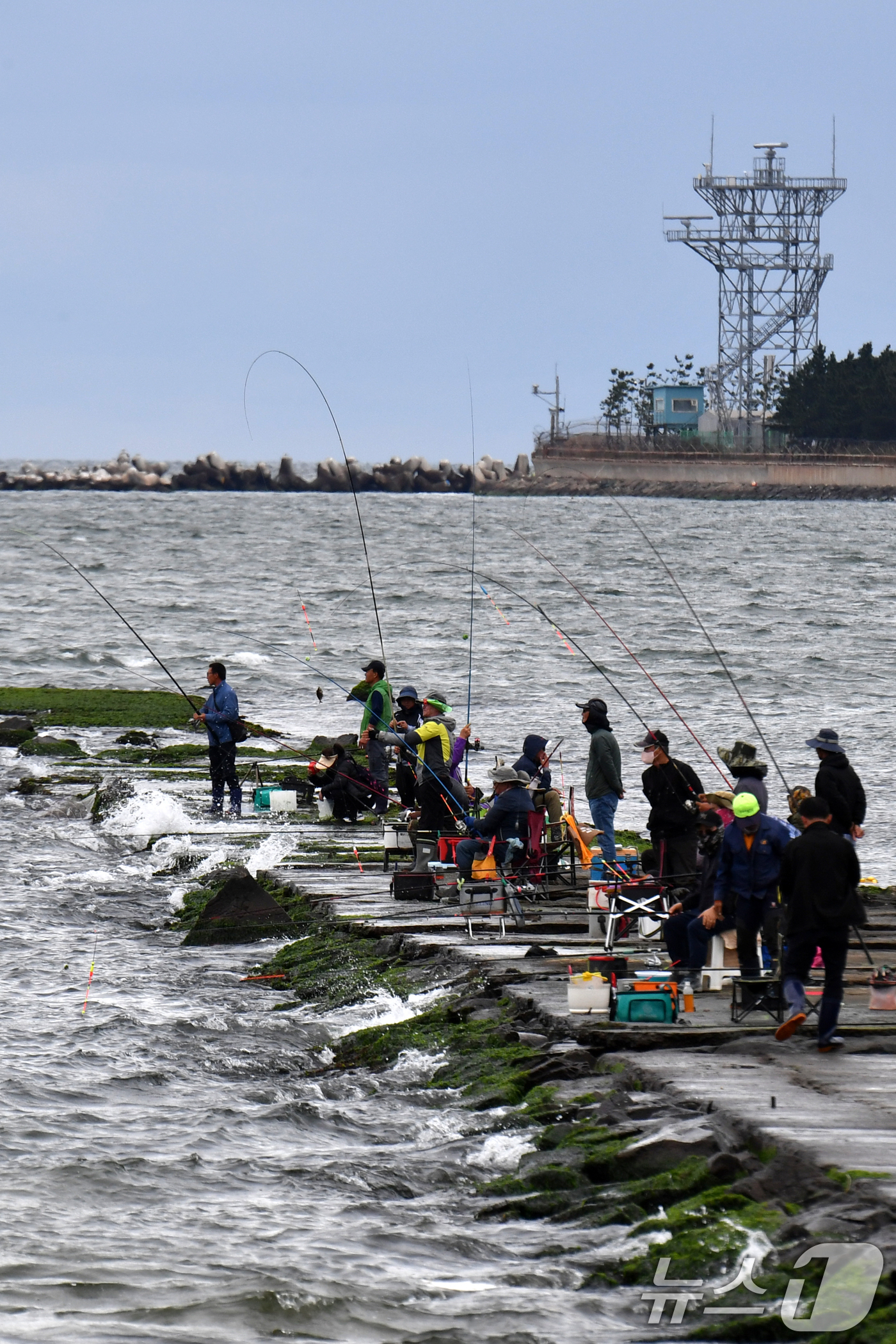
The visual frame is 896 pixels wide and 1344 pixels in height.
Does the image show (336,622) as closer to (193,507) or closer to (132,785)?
(132,785)

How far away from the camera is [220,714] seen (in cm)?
1909

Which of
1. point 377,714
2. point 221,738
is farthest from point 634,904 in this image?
point 221,738

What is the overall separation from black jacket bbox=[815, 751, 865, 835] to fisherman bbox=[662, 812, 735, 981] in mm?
1365

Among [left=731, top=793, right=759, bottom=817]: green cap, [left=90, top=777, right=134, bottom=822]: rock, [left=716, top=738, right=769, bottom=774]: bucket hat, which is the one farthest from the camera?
[left=90, top=777, right=134, bottom=822]: rock

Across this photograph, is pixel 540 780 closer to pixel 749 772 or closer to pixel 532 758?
pixel 532 758

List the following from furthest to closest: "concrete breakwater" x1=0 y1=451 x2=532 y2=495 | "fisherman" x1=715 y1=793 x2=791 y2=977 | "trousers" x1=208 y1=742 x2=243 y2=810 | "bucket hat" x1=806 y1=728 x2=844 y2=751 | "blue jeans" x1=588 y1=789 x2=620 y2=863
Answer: "concrete breakwater" x1=0 y1=451 x2=532 y2=495
"trousers" x1=208 y1=742 x2=243 y2=810
"blue jeans" x1=588 y1=789 x2=620 y2=863
"bucket hat" x1=806 y1=728 x2=844 y2=751
"fisherman" x1=715 y1=793 x2=791 y2=977

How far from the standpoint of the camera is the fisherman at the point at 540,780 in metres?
14.2

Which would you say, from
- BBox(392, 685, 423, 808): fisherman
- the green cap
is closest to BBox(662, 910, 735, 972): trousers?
the green cap

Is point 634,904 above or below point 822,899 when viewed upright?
below

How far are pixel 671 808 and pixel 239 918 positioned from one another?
454cm

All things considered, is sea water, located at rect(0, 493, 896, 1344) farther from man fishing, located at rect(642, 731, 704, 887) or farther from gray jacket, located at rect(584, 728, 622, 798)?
man fishing, located at rect(642, 731, 704, 887)

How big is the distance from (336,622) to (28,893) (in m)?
35.1

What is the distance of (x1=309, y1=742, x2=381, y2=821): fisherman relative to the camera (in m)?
19.0

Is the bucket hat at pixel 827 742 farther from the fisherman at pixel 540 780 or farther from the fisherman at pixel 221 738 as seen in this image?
the fisherman at pixel 221 738
